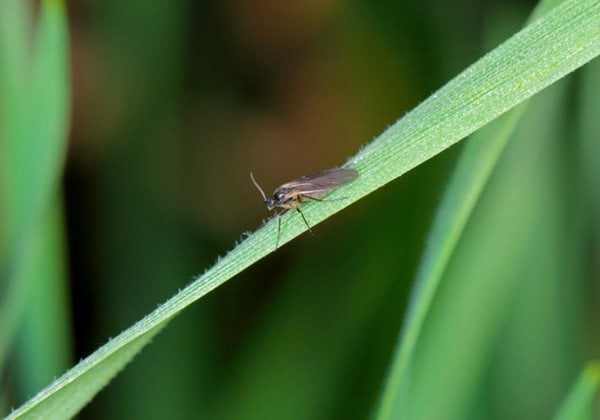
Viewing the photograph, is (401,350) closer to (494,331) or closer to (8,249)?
(494,331)

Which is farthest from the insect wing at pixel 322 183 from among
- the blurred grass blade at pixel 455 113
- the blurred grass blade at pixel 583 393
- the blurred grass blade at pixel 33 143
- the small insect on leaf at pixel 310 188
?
the blurred grass blade at pixel 33 143

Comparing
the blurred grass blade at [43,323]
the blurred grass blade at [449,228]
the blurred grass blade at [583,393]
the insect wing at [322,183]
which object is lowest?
the blurred grass blade at [583,393]

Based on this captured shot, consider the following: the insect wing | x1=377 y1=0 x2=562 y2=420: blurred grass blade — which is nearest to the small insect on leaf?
the insect wing

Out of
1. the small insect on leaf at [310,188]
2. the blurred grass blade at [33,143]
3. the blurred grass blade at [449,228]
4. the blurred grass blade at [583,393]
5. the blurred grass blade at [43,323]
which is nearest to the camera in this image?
the blurred grass blade at [583,393]

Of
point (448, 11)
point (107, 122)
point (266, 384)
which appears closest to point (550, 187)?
point (448, 11)

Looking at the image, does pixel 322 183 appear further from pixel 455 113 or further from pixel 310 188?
pixel 455 113

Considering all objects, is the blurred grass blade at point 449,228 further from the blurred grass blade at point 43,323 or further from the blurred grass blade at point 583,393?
the blurred grass blade at point 43,323
